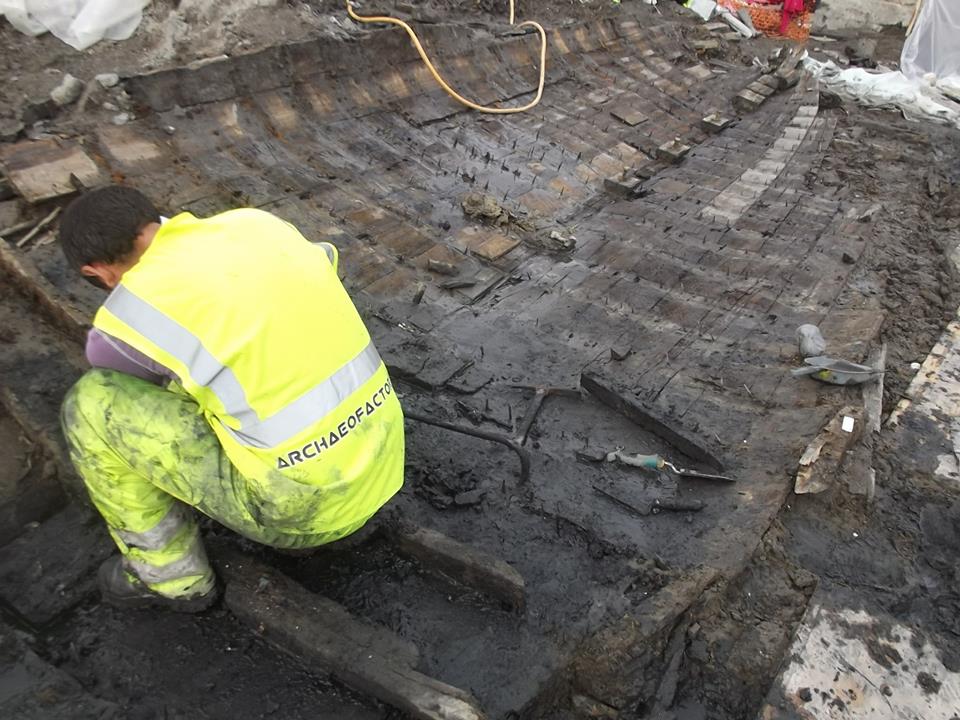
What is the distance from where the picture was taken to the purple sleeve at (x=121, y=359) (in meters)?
2.13

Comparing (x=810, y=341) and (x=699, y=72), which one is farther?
(x=699, y=72)

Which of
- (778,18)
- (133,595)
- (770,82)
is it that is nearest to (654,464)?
(133,595)

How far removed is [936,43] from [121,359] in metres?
15.5

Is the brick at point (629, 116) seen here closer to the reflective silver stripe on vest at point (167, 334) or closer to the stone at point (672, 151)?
the stone at point (672, 151)

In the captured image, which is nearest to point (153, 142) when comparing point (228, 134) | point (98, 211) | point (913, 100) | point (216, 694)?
point (228, 134)

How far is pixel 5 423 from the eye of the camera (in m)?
3.17

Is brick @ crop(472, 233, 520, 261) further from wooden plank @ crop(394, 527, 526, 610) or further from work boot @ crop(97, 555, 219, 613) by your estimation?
work boot @ crop(97, 555, 219, 613)

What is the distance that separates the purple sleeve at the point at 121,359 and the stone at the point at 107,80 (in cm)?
407

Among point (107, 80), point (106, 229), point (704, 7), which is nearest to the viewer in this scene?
point (106, 229)

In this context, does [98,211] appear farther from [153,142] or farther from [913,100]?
[913,100]

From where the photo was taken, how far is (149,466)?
229cm

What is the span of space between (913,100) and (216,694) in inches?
490

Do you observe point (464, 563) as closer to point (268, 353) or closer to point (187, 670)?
point (187, 670)

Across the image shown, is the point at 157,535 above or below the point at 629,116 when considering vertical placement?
above
